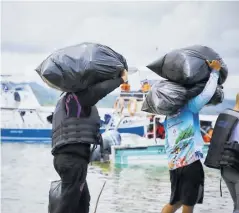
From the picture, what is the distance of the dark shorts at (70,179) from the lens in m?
4.25

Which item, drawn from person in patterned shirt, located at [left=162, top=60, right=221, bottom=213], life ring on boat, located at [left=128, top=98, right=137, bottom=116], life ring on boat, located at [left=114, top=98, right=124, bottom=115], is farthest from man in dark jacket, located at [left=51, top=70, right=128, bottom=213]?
life ring on boat, located at [left=114, top=98, right=124, bottom=115]

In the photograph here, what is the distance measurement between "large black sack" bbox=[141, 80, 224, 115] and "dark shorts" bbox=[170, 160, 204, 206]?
54cm

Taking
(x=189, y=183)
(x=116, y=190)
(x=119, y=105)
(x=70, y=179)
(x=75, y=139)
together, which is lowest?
(x=119, y=105)

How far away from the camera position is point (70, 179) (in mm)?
4250

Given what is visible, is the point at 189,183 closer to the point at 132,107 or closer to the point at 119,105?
the point at 132,107

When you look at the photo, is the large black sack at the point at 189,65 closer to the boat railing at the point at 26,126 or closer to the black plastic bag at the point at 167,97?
the black plastic bag at the point at 167,97

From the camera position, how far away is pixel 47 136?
94.1 ft

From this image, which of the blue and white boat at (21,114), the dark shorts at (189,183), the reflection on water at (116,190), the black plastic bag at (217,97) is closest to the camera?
the dark shorts at (189,183)

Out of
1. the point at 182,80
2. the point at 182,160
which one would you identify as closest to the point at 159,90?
the point at 182,80

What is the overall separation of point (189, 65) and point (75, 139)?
4.34 feet

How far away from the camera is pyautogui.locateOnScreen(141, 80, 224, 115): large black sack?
193 inches

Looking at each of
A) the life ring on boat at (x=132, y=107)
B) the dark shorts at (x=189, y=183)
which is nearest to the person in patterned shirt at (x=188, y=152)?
the dark shorts at (x=189, y=183)

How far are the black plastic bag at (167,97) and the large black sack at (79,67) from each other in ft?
2.22

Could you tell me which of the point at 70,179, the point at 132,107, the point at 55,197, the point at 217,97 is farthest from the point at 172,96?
the point at 132,107
